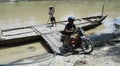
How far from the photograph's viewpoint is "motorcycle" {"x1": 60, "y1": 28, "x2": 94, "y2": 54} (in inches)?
354

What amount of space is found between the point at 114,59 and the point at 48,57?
250 centimetres

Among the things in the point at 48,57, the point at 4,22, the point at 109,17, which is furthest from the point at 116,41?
the point at 4,22

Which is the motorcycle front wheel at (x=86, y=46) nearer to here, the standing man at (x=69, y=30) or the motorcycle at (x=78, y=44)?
the motorcycle at (x=78, y=44)

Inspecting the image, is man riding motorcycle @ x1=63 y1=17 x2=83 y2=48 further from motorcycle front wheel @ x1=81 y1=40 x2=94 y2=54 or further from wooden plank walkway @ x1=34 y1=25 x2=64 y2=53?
motorcycle front wheel @ x1=81 y1=40 x2=94 y2=54

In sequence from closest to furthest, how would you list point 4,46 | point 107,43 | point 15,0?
point 107,43, point 4,46, point 15,0

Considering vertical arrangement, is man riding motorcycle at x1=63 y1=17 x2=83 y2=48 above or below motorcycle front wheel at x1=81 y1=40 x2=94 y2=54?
above

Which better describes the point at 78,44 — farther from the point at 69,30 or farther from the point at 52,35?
the point at 52,35

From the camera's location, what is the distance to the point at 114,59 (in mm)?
7918

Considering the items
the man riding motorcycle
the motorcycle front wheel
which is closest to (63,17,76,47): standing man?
the man riding motorcycle

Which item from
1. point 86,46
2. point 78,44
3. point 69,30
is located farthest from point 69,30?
point 86,46

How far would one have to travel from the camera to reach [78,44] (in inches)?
372

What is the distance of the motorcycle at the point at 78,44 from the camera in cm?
898

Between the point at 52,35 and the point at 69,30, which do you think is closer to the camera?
the point at 69,30

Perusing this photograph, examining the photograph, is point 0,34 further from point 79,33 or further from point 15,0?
point 15,0
